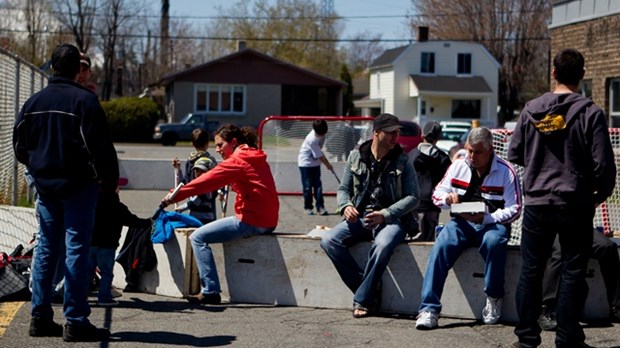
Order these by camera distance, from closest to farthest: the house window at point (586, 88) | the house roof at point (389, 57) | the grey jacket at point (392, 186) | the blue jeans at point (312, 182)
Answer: the grey jacket at point (392, 186) → the blue jeans at point (312, 182) → the house window at point (586, 88) → the house roof at point (389, 57)

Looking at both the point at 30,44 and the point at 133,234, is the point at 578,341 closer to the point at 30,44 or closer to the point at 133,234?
the point at 133,234

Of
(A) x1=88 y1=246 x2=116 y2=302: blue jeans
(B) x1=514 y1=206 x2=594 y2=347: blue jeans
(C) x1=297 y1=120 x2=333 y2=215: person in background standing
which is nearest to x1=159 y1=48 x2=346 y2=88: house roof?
(C) x1=297 y1=120 x2=333 y2=215: person in background standing

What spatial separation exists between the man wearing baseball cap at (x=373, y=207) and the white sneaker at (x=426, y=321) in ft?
1.73

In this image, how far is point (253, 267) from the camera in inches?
340

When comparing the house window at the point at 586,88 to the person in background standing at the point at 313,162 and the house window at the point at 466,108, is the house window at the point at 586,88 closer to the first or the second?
the person in background standing at the point at 313,162

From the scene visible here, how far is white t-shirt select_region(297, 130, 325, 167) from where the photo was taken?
671 inches

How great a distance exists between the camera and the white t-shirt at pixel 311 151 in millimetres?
17031

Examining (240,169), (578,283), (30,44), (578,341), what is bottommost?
(578,341)

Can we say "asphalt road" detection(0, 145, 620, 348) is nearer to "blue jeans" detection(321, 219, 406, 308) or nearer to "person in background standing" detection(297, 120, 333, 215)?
"blue jeans" detection(321, 219, 406, 308)

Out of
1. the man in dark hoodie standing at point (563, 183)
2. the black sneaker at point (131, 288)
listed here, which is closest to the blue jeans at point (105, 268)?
the black sneaker at point (131, 288)

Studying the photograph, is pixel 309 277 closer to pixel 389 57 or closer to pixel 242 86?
pixel 242 86

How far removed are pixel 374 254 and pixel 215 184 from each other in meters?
1.52

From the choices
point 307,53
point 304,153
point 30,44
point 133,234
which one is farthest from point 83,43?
point 133,234

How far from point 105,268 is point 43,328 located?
139 cm
